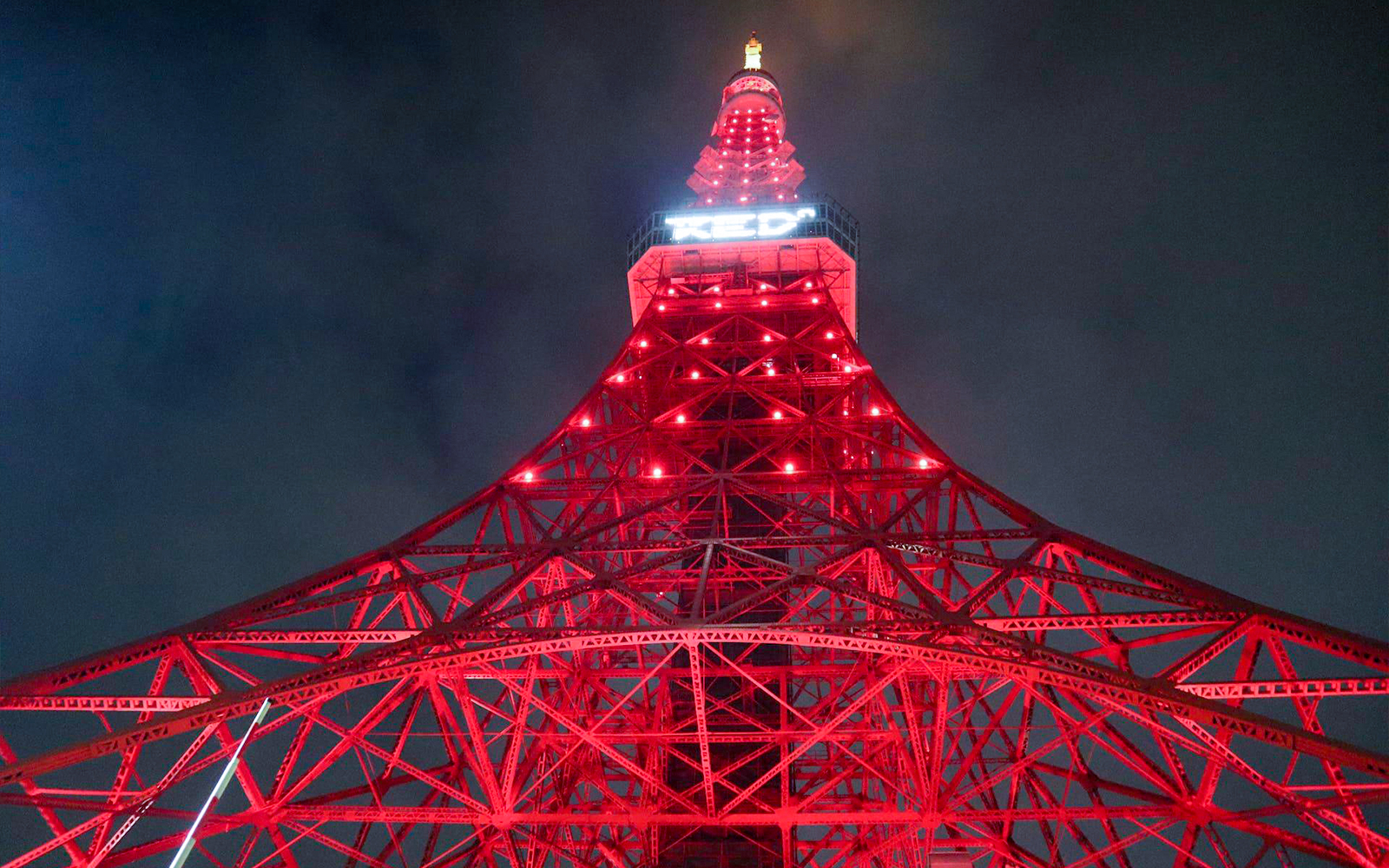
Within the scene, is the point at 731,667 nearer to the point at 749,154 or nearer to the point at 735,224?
the point at 735,224

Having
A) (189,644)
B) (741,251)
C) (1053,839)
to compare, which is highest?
(741,251)

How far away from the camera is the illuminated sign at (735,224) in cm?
2414

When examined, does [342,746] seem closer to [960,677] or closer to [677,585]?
[677,585]

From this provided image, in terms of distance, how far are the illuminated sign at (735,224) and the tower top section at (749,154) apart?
2.66m

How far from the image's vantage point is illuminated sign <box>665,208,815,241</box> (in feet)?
79.2

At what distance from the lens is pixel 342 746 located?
37.8 feet

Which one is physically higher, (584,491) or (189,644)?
(584,491)

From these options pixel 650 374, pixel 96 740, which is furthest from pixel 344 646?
pixel 650 374

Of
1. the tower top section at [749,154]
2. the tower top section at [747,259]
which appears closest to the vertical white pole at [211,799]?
the tower top section at [747,259]

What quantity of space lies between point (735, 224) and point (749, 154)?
637 cm

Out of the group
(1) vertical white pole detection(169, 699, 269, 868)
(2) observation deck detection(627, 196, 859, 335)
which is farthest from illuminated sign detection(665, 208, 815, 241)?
(1) vertical white pole detection(169, 699, 269, 868)

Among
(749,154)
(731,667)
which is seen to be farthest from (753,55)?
(731,667)

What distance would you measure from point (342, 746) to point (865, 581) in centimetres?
890

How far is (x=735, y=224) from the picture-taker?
24.6 metres
